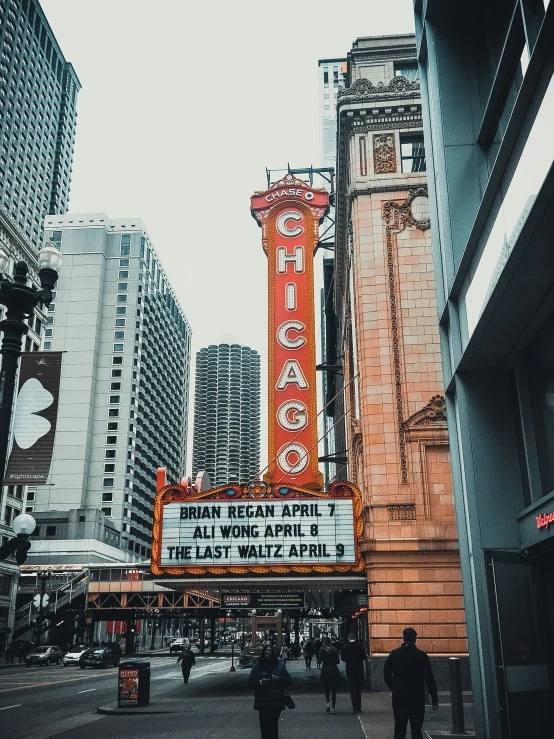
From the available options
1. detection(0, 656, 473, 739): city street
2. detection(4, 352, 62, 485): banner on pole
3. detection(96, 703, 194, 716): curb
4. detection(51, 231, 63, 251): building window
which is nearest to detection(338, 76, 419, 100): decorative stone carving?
detection(4, 352, 62, 485): banner on pole

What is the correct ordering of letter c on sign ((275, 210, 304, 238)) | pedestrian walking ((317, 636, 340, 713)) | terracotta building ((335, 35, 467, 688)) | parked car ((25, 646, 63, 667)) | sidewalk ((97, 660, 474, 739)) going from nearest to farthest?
sidewalk ((97, 660, 474, 739)), pedestrian walking ((317, 636, 340, 713)), terracotta building ((335, 35, 467, 688)), letter c on sign ((275, 210, 304, 238)), parked car ((25, 646, 63, 667))

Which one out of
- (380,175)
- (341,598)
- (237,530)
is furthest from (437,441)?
(341,598)

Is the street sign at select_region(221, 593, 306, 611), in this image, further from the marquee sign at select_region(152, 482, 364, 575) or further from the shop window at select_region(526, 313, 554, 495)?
the shop window at select_region(526, 313, 554, 495)

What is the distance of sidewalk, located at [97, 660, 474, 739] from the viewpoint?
14422 mm

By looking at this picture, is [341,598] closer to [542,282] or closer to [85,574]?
[542,282]

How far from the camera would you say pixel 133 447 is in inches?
4961

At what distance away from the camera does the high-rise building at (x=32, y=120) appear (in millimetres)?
137963

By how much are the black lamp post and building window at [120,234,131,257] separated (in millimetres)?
127093

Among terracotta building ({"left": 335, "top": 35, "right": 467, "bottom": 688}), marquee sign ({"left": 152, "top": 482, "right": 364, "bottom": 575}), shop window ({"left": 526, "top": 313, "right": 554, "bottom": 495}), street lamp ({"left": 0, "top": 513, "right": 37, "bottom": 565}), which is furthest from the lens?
marquee sign ({"left": 152, "top": 482, "right": 364, "bottom": 575})

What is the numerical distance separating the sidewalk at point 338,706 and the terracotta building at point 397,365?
2455 millimetres

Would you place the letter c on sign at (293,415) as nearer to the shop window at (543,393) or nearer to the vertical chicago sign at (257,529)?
the vertical chicago sign at (257,529)

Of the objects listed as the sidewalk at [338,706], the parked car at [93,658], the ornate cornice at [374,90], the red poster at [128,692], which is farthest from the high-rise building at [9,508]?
the red poster at [128,692]

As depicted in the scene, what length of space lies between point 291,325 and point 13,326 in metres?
19.9

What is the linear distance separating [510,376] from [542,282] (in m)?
3.27
